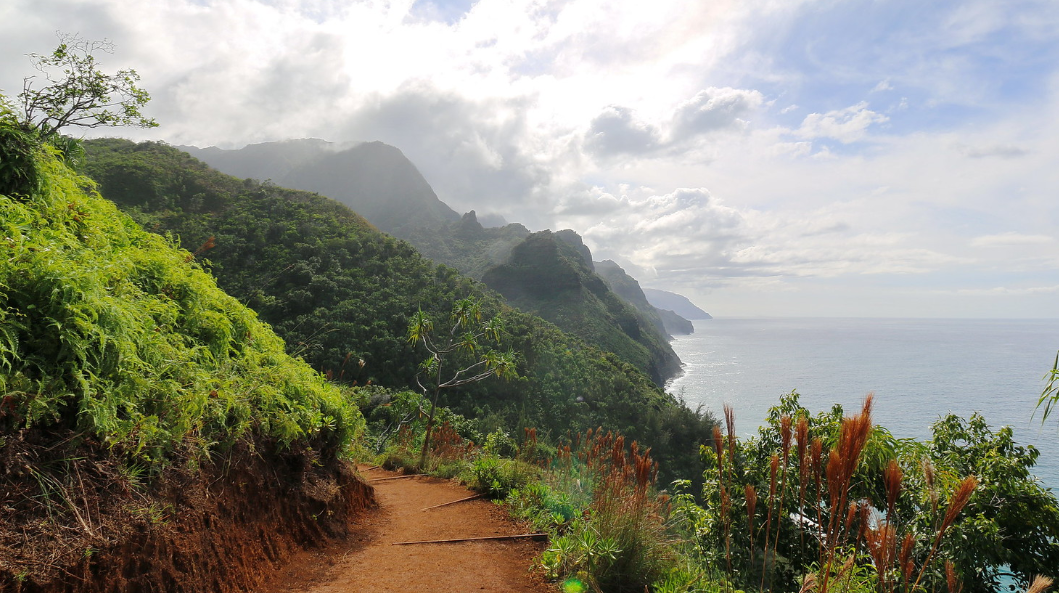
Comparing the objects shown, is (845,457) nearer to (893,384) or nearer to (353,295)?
(353,295)

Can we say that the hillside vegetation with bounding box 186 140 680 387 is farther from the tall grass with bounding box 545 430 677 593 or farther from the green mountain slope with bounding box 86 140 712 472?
the tall grass with bounding box 545 430 677 593

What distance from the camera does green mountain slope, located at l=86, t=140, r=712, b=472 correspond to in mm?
26406

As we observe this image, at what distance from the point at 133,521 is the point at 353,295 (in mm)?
28185

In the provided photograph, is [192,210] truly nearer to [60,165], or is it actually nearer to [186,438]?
[60,165]

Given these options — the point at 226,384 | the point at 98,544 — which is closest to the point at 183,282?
the point at 226,384

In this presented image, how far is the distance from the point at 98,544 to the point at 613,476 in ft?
12.0

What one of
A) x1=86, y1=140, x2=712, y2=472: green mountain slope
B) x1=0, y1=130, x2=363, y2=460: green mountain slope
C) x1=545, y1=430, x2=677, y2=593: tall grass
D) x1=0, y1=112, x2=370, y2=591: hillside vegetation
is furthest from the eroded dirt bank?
x1=86, y1=140, x2=712, y2=472: green mountain slope

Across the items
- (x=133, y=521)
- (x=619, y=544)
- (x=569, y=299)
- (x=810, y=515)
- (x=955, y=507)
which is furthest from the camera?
(x=569, y=299)

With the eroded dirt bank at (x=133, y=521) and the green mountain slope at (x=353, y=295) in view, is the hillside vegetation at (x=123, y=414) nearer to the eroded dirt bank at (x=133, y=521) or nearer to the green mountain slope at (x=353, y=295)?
the eroded dirt bank at (x=133, y=521)

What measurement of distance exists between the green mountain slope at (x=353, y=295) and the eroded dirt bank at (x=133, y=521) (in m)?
20.8

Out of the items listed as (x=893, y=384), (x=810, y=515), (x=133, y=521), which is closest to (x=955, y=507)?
(x=133, y=521)

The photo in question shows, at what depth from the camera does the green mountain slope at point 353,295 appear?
26406 millimetres

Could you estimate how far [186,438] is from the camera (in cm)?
324

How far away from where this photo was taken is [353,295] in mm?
29516
